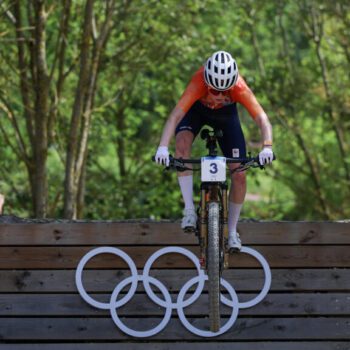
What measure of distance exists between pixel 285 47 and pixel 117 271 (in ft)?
49.2

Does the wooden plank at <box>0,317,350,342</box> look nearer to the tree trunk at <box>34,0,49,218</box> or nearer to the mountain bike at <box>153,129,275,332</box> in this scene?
the mountain bike at <box>153,129,275,332</box>

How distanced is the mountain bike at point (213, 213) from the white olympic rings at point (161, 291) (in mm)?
920

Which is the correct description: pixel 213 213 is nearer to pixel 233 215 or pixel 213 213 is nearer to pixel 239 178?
pixel 233 215

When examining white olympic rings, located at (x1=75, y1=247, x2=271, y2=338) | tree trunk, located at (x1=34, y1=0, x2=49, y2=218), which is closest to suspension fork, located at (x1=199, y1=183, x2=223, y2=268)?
white olympic rings, located at (x1=75, y1=247, x2=271, y2=338)

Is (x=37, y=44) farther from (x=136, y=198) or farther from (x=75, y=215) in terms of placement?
(x=136, y=198)

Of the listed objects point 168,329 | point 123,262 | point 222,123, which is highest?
point 222,123

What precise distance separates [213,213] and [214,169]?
312 millimetres

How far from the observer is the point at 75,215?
14633 millimetres

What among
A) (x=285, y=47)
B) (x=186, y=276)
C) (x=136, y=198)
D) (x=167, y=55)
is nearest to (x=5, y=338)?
(x=186, y=276)

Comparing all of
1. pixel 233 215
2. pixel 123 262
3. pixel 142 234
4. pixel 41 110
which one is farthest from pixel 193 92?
pixel 41 110

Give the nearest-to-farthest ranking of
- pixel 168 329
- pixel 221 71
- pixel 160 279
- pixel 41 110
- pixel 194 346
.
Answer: pixel 221 71 < pixel 194 346 < pixel 168 329 < pixel 160 279 < pixel 41 110

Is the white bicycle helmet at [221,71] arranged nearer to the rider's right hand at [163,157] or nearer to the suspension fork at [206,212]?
the rider's right hand at [163,157]

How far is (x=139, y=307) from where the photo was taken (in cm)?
806

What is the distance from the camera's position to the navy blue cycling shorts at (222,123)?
735 centimetres
